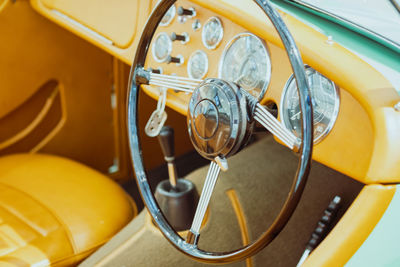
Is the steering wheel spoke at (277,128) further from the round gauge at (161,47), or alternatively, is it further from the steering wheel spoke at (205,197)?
the round gauge at (161,47)

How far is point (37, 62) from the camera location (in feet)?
5.49

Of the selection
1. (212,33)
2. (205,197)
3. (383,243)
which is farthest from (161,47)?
(383,243)

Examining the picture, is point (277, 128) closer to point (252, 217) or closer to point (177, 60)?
point (177, 60)

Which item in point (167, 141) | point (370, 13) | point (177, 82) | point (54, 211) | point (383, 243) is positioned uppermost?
point (370, 13)

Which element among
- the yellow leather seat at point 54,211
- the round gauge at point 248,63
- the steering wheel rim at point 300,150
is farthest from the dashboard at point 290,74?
the yellow leather seat at point 54,211

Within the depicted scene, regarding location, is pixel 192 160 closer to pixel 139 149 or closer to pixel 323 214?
pixel 323 214

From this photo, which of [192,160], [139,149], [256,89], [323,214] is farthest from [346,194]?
[192,160]

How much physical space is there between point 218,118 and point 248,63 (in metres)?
0.22

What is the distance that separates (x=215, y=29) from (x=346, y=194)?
0.65 metres

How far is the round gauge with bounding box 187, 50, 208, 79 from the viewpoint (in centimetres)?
108

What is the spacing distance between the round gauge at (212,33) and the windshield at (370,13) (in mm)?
221

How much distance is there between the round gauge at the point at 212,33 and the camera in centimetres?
102

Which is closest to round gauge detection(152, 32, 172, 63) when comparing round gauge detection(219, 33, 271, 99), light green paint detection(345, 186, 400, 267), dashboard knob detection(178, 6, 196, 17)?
dashboard knob detection(178, 6, 196, 17)

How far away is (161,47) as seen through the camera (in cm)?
122
